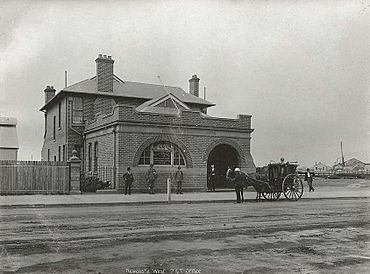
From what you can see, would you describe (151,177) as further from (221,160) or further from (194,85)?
(194,85)

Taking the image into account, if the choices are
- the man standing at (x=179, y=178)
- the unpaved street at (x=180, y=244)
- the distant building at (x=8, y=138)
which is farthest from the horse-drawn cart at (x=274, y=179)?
the distant building at (x=8, y=138)

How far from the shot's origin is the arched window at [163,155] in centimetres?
2605

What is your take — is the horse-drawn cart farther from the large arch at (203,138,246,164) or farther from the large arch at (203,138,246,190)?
the large arch at (203,138,246,190)

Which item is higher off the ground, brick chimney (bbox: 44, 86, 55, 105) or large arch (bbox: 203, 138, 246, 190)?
brick chimney (bbox: 44, 86, 55, 105)

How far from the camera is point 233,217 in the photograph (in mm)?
13562

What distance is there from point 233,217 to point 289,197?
9868 millimetres

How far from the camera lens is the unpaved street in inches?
268

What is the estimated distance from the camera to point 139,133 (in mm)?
25484

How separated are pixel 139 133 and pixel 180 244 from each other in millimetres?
17202

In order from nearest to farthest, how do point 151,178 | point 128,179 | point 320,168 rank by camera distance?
point 128,179 → point 151,178 → point 320,168

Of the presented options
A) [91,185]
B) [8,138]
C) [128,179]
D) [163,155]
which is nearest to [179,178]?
[163,155]

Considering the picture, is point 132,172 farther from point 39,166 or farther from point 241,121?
point 241,121

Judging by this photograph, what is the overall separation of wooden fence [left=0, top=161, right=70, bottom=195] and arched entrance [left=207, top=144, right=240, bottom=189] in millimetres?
10555

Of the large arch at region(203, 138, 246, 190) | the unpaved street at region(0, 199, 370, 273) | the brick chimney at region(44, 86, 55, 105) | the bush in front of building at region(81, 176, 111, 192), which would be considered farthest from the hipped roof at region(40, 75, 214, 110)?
the unpaved street at region(0, 199, 370, 273)
